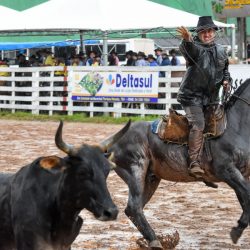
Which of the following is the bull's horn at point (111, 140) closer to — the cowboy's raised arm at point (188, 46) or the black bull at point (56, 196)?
the black bull at point (56, 196)

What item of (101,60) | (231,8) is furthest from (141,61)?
(231,8)

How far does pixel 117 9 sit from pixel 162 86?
3.68 meters

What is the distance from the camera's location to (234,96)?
9125mm

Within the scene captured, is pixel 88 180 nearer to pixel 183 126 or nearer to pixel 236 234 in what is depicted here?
pixel 236 234

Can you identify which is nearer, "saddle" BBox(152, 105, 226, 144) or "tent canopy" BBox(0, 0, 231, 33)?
"saddle" BBox(152, 105, 226, 144)

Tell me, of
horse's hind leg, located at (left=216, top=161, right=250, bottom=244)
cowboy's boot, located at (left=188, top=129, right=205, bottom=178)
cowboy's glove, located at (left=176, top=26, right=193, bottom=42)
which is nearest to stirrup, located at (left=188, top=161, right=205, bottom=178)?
cowboy's boot, located at (left=188, top=129, right=205, bottom=178)

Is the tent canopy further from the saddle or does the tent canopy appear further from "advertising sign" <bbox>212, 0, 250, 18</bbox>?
the saddle

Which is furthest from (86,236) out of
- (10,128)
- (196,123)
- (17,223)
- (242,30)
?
(242,30)

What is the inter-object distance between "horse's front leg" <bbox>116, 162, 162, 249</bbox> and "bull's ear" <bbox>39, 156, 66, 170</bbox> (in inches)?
103

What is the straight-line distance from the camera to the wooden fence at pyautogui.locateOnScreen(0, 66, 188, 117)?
22.2 metres

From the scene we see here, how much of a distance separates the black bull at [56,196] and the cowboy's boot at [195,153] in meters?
2.82

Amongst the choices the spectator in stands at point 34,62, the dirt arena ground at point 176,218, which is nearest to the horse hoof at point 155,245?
the dirt arena ground at point 176,218

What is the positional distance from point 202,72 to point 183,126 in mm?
695

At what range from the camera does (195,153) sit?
8836mm
